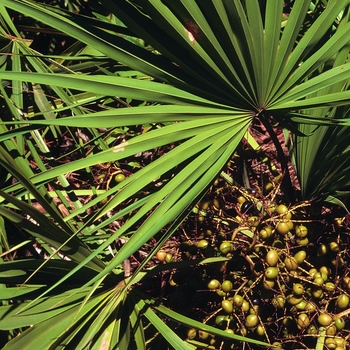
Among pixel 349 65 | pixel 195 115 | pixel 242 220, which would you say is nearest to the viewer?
Answer: pixel 349 65

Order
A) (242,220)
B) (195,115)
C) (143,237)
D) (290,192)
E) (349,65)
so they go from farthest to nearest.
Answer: (290,192)
(242,220)
(195,115)
(349,65)
(143,237)

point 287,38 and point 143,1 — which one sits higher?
point 143,1

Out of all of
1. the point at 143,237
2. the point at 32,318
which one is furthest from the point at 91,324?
the point at 143,237

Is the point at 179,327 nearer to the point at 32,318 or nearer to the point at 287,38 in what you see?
the point at 32,318

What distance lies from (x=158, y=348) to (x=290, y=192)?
0.71 meters

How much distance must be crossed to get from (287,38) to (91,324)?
3.11 ft

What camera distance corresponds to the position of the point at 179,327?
2.11 meters

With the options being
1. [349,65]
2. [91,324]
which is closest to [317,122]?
[349,65]

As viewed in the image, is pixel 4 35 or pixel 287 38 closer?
pixel 287 38

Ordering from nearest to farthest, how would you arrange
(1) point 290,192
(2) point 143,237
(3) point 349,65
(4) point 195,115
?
(2) point 143,237
(3) point 349,65
(4) point 195,115
(1) point 290,192

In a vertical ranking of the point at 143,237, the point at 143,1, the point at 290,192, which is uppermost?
the point at 143,1

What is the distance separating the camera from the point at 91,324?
5.52 feet

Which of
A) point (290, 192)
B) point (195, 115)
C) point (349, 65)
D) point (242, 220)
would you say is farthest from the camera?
point (290, 192)

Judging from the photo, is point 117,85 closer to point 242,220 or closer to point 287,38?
point 287,38
